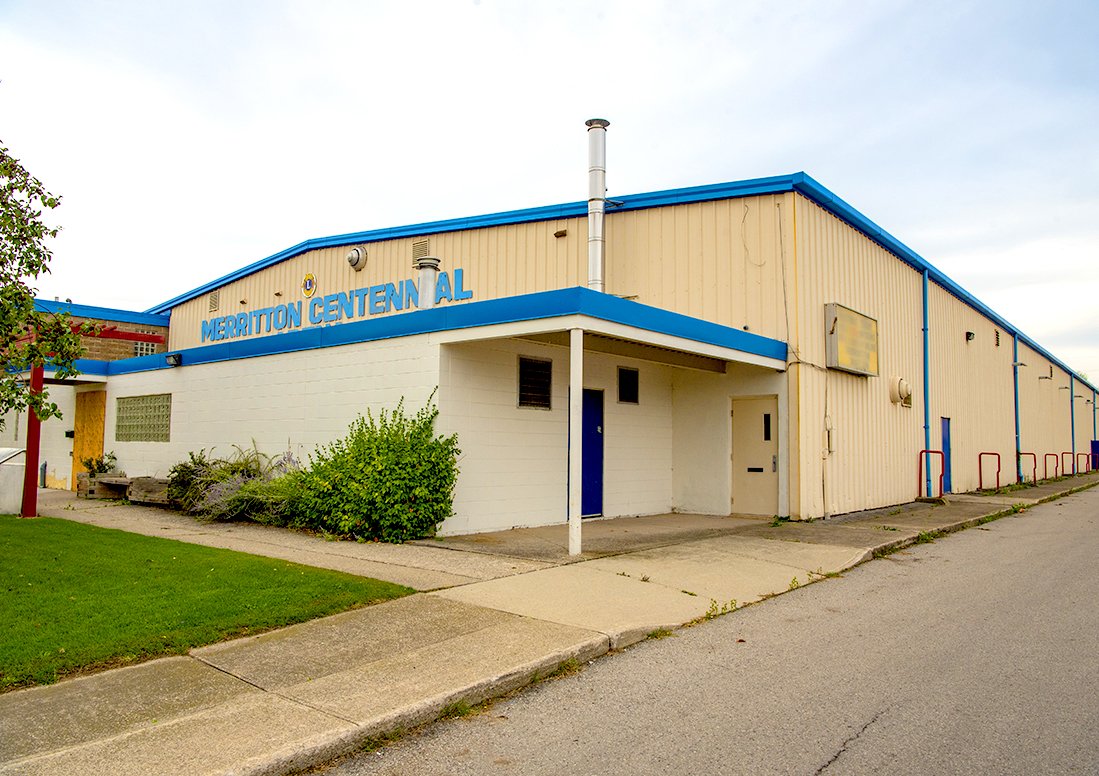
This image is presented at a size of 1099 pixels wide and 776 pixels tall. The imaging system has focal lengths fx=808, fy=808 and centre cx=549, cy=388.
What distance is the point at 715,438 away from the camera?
15.4 metres

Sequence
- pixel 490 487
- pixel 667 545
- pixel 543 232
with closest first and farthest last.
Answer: pixel 667 545, pixel 490 487, pixel 543 232

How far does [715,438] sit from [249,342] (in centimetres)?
899

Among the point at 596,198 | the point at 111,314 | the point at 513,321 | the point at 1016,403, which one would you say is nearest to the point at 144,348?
the point at 111,314

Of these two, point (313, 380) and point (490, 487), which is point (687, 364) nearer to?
point (490, 487)

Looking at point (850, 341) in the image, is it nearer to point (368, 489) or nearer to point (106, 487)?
point (368, 489)

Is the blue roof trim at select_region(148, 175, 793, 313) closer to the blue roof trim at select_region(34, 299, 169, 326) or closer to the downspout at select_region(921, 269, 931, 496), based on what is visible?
the blue roof trim at select_region(34, 299, 169, 326)

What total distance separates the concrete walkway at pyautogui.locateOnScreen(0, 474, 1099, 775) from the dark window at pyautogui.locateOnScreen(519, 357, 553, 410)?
8.04 feet

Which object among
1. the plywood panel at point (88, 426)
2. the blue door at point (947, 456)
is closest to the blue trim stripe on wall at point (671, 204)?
the blue door at point (947, 456)

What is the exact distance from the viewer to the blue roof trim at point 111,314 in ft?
75.0

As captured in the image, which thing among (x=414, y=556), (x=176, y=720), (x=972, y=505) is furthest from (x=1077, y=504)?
(x=176, y=720)

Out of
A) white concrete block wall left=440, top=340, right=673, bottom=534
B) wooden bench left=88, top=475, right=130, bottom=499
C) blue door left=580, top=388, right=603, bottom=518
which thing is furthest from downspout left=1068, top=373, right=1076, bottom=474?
wooden bench left=88, top=475, right=130, bottom=499

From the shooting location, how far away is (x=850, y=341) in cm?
1574

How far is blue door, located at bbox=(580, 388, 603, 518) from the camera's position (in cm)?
1395

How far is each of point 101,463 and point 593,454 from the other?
470 inches
